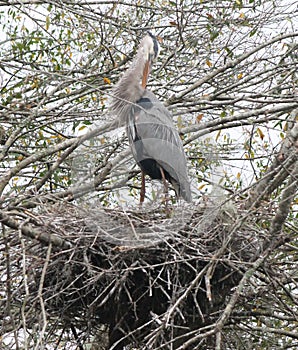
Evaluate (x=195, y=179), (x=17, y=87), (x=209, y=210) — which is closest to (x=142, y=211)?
(x=209, y=210)

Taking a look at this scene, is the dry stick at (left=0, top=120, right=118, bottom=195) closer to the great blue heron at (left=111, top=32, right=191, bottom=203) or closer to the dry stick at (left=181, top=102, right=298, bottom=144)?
the great blue heron at (left=111, top=32, right=191, bottom=203)

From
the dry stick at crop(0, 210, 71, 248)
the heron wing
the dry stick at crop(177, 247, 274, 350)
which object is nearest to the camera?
the dry stick at crop(177, 247, 274, 350)

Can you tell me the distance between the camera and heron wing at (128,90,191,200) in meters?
6.82

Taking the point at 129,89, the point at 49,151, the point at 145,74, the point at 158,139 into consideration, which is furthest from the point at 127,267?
the point at 145,74

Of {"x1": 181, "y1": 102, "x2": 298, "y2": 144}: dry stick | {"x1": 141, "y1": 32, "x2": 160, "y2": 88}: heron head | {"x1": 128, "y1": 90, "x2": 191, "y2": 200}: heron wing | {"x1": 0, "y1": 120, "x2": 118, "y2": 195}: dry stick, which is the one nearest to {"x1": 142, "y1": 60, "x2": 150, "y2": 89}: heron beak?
{"x1": 141, "y1": 32, "x2": 160, "y2": 88}: heron head

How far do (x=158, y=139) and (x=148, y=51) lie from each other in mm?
877

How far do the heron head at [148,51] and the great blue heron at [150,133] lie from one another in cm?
2

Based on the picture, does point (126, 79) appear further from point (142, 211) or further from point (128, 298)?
point (128, 298)

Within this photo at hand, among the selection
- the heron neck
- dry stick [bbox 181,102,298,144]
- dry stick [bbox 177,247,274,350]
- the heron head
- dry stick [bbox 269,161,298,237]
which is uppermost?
the heron head

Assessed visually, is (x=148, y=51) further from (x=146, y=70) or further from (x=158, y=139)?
(x=158, y=139)

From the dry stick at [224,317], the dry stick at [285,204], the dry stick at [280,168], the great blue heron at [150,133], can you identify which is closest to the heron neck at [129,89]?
the great blue heron at [150,133]

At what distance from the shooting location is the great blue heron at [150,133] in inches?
269

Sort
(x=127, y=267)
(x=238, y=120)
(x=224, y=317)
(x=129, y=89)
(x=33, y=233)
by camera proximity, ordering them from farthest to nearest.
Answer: (x=129, y=89) < (x=238, y=120) < (x=127, y=267) < (x=33, y=233) < (x=224, y=317)

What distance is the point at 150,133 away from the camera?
7.04 metres
